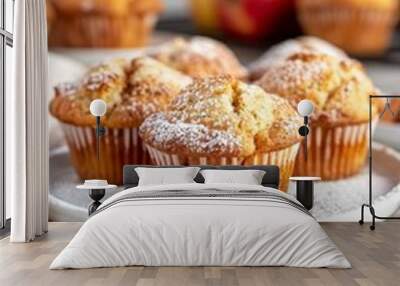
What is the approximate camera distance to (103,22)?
6.50 metres

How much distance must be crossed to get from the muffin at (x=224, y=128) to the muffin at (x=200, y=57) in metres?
0.50

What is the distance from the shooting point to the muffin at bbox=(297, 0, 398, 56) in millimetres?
6555

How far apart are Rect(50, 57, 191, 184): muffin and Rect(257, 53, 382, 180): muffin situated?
1017 millimetres

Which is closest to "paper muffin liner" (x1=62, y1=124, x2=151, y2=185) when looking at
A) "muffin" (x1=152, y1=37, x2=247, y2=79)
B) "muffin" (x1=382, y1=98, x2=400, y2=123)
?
"muffin" (x1=152, y1=37, x2=247, y2=79)

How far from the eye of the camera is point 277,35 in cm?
665

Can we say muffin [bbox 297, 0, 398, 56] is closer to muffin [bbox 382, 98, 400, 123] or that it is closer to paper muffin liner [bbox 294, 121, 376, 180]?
muffin [bbox 382, 98, 400, 123]

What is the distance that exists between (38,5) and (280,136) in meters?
2.34

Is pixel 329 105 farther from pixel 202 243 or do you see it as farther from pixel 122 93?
pixel 202 243

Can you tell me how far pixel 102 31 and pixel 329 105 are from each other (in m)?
2.29

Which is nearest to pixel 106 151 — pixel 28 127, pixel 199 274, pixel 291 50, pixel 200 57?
pixel 28 127

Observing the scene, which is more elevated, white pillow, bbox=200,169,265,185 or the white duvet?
white pillow, bbox=200,169,265,185

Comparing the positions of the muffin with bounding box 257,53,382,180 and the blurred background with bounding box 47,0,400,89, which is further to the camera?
the blurred background with bounding box 47,0,400,89

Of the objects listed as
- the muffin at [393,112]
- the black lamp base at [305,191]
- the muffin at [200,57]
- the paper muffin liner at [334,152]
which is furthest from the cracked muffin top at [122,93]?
the muffin at [393,112]

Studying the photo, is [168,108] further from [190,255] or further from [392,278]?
[392,278]
